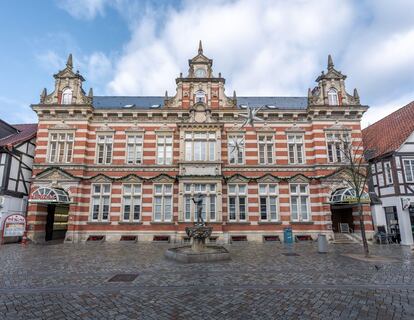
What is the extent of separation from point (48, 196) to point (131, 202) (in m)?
5.99

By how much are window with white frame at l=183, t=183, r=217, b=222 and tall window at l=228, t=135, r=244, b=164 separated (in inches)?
120

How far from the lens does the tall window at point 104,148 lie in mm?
21922

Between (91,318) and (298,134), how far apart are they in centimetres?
2058

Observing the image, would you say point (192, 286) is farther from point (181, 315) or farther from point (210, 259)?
point (210, 259)

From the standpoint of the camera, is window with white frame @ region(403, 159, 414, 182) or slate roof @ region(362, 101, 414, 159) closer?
window with white frame @ region(403, 159, 414, 182)

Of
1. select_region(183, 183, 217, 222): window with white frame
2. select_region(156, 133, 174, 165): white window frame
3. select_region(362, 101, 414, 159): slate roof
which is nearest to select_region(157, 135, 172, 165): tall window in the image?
select_region(156, 133, 174, 165): white window frame

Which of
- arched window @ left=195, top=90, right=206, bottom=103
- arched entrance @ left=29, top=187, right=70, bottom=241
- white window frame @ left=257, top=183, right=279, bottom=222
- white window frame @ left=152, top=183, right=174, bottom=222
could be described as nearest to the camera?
arched entrance @ left=29, top=187, right=70, bottom=241

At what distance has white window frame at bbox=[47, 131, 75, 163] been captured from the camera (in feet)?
70.4

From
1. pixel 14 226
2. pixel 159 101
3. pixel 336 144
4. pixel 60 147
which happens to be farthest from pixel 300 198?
pixel 14 226

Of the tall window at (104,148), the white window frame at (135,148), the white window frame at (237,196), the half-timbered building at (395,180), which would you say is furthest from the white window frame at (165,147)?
the half-timbered building at (395,180)

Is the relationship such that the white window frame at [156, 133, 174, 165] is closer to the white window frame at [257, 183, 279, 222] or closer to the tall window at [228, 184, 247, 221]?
the tall window at [228, 184, 247, 221]

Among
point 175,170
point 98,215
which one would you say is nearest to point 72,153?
point 98,215

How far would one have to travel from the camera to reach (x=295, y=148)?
72.5 feet

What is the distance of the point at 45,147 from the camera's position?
21500mm
